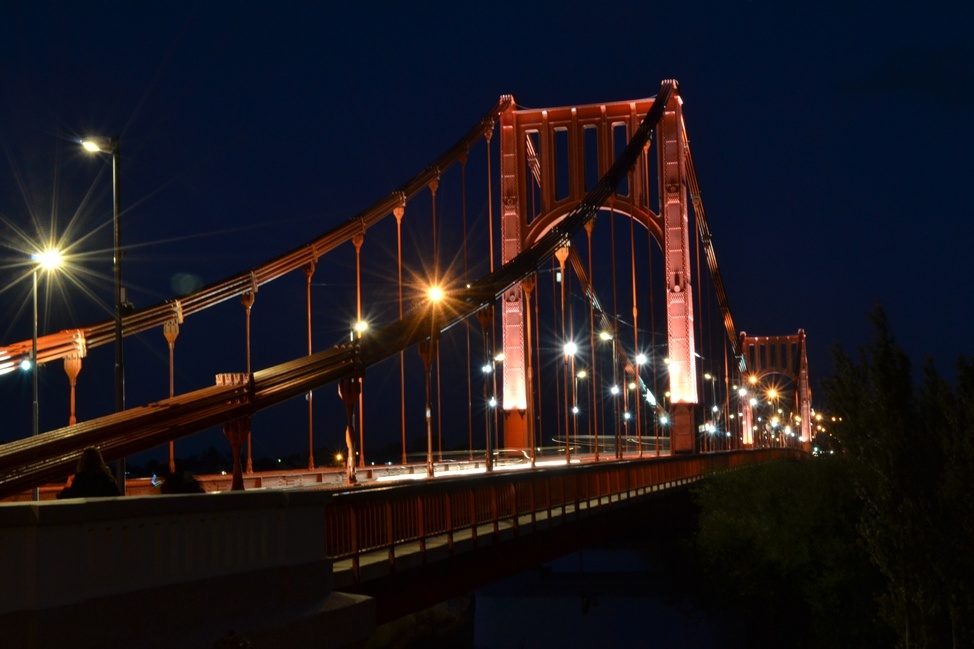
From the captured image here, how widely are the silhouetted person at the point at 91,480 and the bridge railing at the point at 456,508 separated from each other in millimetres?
2313

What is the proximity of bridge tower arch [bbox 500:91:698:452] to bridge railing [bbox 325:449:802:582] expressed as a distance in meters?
16.1

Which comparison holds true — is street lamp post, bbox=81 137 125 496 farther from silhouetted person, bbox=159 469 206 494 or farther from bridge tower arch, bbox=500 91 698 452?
bridge tower arch, bbox=500 91 698 452

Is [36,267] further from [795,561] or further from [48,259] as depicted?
[795,561]

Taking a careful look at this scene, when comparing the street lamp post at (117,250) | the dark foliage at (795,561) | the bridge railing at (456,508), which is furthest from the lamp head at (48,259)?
the dark foliage at (795,561)

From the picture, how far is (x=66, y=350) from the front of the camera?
999 inches

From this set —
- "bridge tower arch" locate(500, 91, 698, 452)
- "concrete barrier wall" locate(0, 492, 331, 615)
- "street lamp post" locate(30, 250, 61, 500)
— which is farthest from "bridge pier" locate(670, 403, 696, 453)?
"concrete barrier wall" locate(0, 492, 331, 615)

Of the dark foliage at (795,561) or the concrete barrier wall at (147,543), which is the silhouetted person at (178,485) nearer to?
the concrete barrier wall at (147,543)

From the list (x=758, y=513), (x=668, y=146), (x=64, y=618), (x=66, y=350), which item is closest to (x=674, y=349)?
(x=668, y=146)

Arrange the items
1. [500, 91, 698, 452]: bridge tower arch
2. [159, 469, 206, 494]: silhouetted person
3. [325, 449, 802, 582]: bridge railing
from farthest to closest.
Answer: [500, 91, 698, 452]: bridge tower arch → [325, 449, 802, 582]: bridge railing → [159, 469, 206, 494]: silhouetted person

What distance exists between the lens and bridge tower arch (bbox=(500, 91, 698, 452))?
Answer: 47.1 m

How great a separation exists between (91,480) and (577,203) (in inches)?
1532

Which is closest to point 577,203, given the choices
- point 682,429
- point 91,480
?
point 682,429

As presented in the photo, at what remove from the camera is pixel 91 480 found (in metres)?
10.8

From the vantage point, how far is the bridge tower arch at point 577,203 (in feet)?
155
